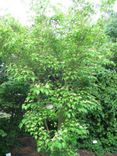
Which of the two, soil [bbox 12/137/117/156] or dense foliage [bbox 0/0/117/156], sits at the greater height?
dense foliage [bbox 0/0/117/156]

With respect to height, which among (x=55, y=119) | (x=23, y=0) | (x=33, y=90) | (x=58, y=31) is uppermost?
(x=23, y=0)

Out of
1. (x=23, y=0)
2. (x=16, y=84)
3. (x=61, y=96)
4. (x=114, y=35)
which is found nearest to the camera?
(x=61, y=96)

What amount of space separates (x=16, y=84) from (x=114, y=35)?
3.45m

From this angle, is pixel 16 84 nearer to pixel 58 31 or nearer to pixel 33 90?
pixel 33 90

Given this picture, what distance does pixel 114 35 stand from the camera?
7789mm

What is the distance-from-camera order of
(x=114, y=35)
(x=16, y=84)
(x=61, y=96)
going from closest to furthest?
1. (x=61, y=96)
2. (x=16, y=84)
3. (x=114, y=35)

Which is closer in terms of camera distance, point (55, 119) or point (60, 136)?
point (60, 136)

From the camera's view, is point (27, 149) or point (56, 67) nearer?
point (56, 67)

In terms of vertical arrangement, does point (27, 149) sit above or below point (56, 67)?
below

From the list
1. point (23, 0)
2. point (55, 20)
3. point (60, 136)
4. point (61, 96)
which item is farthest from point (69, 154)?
point (23, 0)

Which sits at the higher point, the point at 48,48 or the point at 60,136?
the point at 48,48

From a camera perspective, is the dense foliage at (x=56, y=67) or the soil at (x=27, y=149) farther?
the soil at (x=27, y=149)

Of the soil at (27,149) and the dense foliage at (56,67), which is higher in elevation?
the dense foliage at (56,67)

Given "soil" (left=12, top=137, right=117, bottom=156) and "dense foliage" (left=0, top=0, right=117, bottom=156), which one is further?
"soil" (left=12, top=137, right=117, bottom=156)
